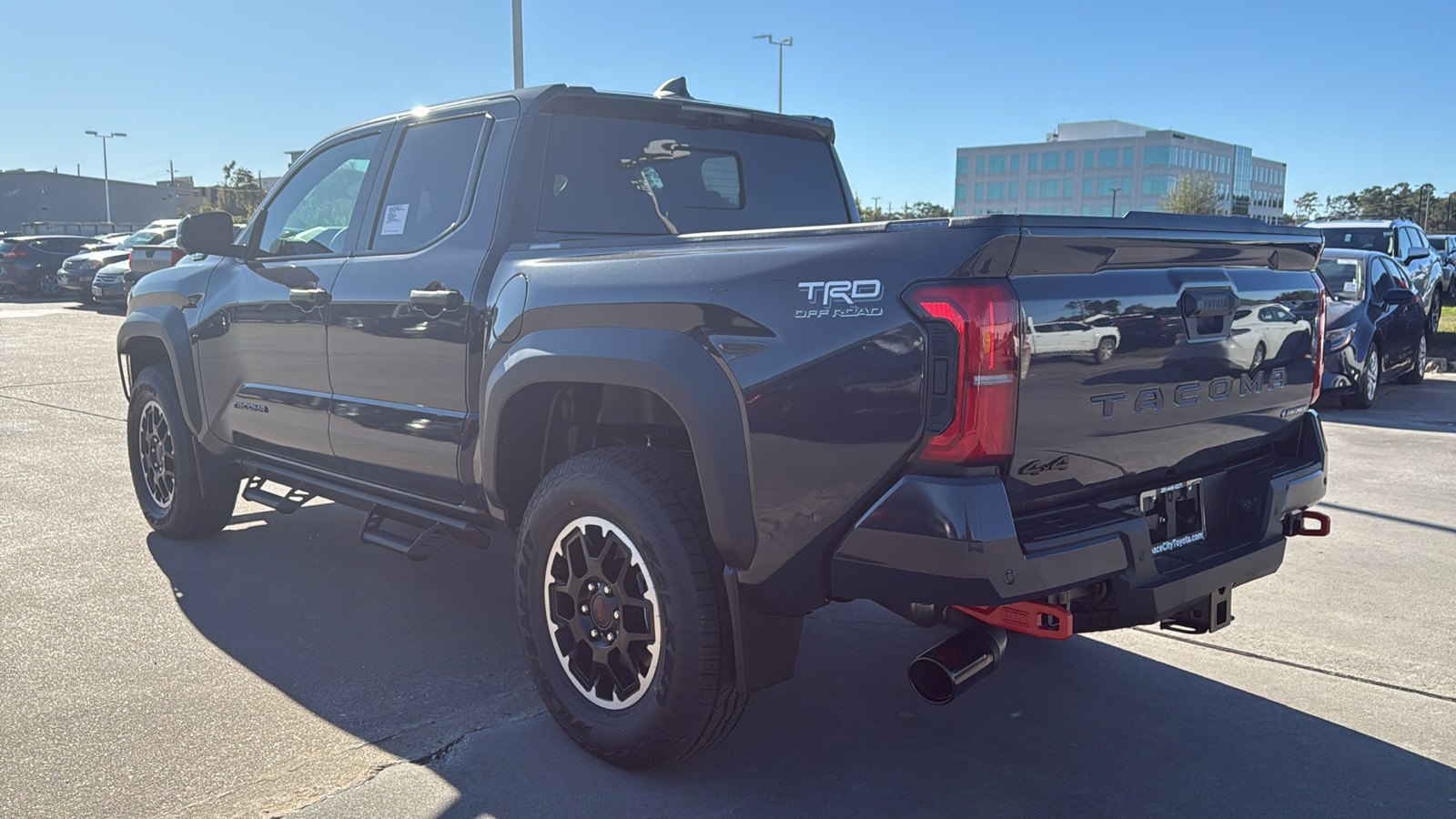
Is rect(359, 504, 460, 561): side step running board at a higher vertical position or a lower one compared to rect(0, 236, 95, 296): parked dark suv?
lower

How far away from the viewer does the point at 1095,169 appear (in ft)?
363

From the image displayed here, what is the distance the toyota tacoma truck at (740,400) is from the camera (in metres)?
2.57

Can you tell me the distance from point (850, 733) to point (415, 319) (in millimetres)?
2033

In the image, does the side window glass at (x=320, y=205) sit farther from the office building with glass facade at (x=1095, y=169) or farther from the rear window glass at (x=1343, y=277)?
the office building with glass facade at (x=1095, y=169)

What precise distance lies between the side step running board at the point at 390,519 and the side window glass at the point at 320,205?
0.96 meters

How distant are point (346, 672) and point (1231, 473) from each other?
3.00 meters

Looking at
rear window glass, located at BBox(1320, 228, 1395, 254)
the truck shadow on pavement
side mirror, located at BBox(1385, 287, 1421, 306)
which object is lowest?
the truck shadow on pavement

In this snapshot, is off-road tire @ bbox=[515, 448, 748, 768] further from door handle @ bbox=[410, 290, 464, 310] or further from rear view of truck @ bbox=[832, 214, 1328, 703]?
→ door handle @ bbox=[410, 290, 464, 310]

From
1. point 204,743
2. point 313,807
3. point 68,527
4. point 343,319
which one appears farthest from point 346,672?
point 68,527

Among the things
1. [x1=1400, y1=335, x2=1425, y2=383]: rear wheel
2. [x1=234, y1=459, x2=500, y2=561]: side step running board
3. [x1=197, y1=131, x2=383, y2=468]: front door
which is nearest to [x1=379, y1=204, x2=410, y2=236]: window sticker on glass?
[x1=197, y1=131, x2=383, y2=468]: front door

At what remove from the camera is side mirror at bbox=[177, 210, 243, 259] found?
498 centimetres

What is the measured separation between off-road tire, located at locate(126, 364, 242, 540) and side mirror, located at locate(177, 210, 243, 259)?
890 mm

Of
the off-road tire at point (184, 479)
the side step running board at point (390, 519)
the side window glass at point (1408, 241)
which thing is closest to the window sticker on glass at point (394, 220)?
the side step running board at point (390, 519)

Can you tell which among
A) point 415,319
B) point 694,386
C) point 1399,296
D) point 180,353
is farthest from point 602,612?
point 1399,296
